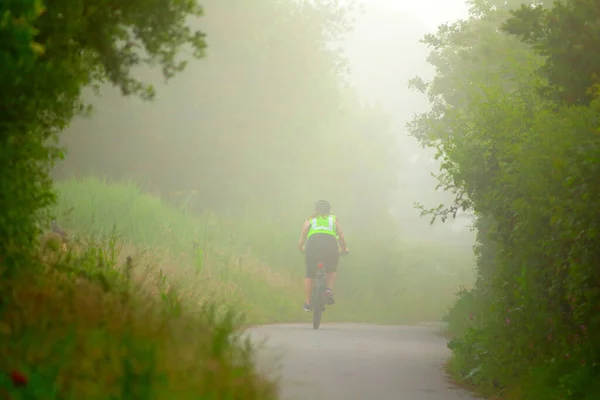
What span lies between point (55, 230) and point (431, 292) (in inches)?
807

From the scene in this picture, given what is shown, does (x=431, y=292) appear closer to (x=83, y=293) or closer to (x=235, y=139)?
(x=235, y=139)

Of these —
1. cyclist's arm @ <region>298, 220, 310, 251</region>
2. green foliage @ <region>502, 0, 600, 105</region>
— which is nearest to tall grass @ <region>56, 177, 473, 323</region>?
cyclist's arm @ <region>298, 220, 310, 251</region>

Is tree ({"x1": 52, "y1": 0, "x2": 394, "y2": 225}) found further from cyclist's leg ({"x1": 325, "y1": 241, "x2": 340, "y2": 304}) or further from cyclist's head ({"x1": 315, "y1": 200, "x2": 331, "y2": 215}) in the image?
cyclist's leg ({"x1": 325, "y1": 241, "x2": 340, "y2": 304})

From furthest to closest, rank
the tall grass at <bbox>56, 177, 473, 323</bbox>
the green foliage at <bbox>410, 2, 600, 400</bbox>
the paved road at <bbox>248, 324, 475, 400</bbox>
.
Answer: the tall grass at <bbox>56, 177, 473, 323</bbox> < the paved road at <bbox>248, 324, 475, 400</bbox> < the green foliage at <bbox>410, 2, 600, 400</bbox>

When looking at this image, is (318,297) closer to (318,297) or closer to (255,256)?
(318,297)

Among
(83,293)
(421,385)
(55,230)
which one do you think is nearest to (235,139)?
(55,230)

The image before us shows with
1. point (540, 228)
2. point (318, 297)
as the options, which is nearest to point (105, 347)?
point (540, 228)

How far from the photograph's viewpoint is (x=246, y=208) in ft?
101

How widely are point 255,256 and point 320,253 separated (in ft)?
25.3

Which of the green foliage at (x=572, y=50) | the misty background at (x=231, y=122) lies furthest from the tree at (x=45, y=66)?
the misty background at (x=231, y=122)

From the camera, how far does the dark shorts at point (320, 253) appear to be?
1809 centimetres

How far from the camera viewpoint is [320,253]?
714 inches

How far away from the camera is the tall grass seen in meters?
20.2

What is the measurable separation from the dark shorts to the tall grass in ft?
5.21
